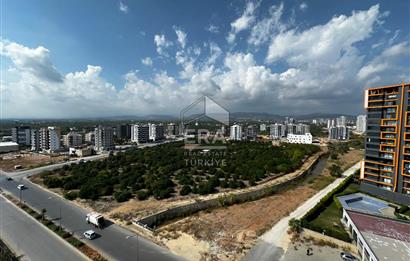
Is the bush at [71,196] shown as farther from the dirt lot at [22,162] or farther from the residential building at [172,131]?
the residential building at [172,131]

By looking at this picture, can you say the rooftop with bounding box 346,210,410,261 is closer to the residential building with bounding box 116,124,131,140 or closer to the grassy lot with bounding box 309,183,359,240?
the grassy lot with bounding box 309,183,359,240

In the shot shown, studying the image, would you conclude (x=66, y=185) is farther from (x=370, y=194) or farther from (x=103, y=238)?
(x=370, y=194)

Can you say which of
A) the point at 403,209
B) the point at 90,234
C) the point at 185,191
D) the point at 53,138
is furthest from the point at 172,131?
the point at 403,209

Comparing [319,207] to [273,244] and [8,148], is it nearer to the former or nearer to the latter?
[273,244]

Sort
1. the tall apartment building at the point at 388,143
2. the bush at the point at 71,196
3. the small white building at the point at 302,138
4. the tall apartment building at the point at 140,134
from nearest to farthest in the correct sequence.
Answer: the tall apartment building at the point at 388,143 < the bush at the point at 71,196 < the small white building at the point at 302,138 < the tall apartment building at the point at 140,134

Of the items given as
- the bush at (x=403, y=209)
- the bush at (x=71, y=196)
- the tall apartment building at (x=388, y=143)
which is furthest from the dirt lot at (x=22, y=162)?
the bush at (x=403, y=209)

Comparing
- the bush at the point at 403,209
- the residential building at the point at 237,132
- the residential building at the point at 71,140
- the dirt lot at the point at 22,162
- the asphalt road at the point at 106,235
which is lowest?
the dirt lot at the point at 22,162

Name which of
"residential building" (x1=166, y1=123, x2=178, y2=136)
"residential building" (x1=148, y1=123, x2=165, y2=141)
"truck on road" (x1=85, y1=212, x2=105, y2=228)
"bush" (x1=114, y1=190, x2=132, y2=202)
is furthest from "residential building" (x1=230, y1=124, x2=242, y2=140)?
"truck on road" (x1=85, y1=212, x2=105, y2=228)
